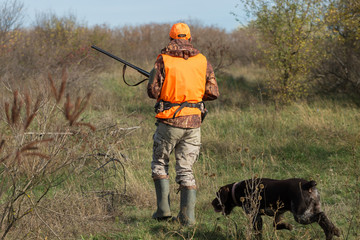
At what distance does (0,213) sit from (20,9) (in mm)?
10504

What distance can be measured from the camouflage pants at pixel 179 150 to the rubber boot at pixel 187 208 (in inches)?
3.2

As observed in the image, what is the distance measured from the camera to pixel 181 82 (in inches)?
169

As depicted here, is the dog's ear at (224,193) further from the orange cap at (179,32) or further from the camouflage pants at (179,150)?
the orange cap at (179,32)

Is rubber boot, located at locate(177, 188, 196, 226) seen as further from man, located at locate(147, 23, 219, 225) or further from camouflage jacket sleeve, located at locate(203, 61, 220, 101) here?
camouflage jacket sleeve, located at locate(203, 61, 220, 101)

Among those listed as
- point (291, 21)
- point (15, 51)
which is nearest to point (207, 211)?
point (291, 21)

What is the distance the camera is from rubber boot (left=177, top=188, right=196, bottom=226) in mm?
4371

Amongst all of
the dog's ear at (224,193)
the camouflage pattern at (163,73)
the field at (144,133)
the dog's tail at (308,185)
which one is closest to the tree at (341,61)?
the field at (144,133)

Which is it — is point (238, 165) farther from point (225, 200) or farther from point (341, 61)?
point (341, 61)

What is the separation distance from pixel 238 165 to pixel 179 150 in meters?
2.42

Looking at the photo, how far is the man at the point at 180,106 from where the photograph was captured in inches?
169

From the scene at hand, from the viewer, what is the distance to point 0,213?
3.76 m

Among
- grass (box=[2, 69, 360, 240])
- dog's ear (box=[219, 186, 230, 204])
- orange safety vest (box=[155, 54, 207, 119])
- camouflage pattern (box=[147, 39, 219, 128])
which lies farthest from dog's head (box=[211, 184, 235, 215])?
orange safety vest (box=[155, 54, 207, 119])

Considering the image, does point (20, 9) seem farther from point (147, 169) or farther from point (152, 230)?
point (152, 230)

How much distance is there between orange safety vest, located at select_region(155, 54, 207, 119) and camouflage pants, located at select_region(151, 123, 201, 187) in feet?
0.67
